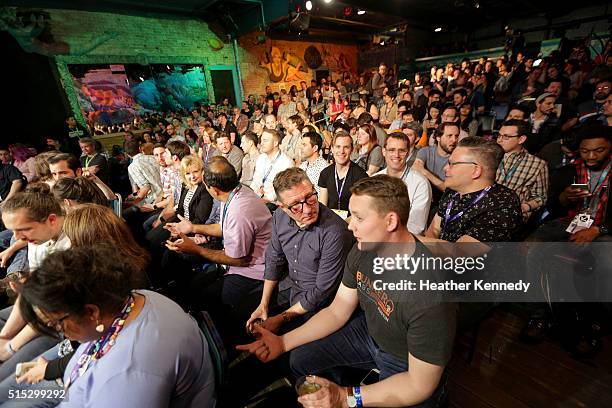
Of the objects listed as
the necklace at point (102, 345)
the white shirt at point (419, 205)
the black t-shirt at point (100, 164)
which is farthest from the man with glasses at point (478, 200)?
the black t-shirt at point (100, 164)

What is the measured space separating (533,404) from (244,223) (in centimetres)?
208

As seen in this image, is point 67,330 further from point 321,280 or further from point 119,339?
point 321,280

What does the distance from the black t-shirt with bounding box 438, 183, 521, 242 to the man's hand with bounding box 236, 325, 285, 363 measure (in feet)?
4.39

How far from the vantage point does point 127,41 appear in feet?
28.1

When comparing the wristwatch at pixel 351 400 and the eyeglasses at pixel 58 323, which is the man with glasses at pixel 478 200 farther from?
the eyeglasses at pixel 58 323

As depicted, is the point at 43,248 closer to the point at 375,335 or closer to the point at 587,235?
the point at 375,335

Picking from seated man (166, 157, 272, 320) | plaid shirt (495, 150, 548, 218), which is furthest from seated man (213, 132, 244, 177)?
plaid shirt (495, 150, 548, 218)

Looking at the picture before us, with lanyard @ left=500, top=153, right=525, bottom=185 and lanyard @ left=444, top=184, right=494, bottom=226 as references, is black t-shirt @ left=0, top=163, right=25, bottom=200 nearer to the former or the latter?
lanyard @ left=444, top=184, right=494, bottom=226

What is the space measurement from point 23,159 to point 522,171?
796 centimetres

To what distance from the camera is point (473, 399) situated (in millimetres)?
1631

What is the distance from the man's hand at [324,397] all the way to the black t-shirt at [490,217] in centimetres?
125

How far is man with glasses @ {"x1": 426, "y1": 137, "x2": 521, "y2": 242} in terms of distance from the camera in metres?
1.75

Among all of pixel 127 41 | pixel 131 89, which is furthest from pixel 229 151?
pixel 127 41

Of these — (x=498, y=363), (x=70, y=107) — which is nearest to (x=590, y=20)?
(x=498, y=363)
